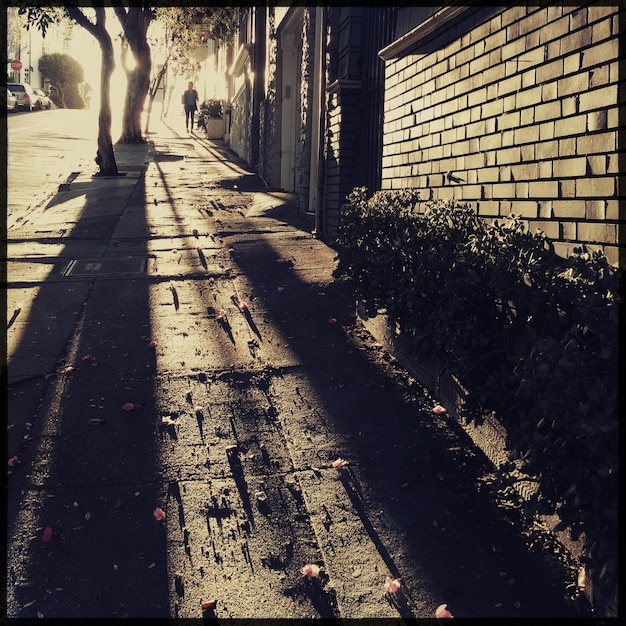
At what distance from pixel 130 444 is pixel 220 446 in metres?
0.50

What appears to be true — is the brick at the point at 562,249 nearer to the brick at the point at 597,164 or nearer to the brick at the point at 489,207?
the brick at the point at 597,164

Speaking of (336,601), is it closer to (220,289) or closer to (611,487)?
(611,487)

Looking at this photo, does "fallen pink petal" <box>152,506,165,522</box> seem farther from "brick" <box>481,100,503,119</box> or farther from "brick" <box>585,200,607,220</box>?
"brick" <box>481,100,503,119</box>

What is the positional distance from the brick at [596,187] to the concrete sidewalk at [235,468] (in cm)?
146

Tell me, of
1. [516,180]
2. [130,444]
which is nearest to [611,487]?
[516,180]

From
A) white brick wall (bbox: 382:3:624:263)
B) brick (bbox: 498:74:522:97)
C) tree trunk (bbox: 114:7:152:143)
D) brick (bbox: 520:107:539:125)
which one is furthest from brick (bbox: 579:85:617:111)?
tree trunk (bbox: 114:7:152:143)

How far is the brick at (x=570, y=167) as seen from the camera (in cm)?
341

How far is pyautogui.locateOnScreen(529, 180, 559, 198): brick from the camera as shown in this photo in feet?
12.1

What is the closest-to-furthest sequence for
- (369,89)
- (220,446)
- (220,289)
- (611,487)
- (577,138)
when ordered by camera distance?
(611,487) < (577,138) < (220,446) < (220,289) < (369,89)

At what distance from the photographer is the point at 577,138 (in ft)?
11.3

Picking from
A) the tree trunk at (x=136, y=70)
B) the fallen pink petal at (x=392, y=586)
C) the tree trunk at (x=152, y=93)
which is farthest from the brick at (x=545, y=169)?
the tree trunk at (x=152, y=93)

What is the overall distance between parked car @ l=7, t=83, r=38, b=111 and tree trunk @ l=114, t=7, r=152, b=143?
21.7 metres

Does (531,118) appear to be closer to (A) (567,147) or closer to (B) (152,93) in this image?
(A) (567,147)

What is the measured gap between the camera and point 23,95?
4297 centimetres
